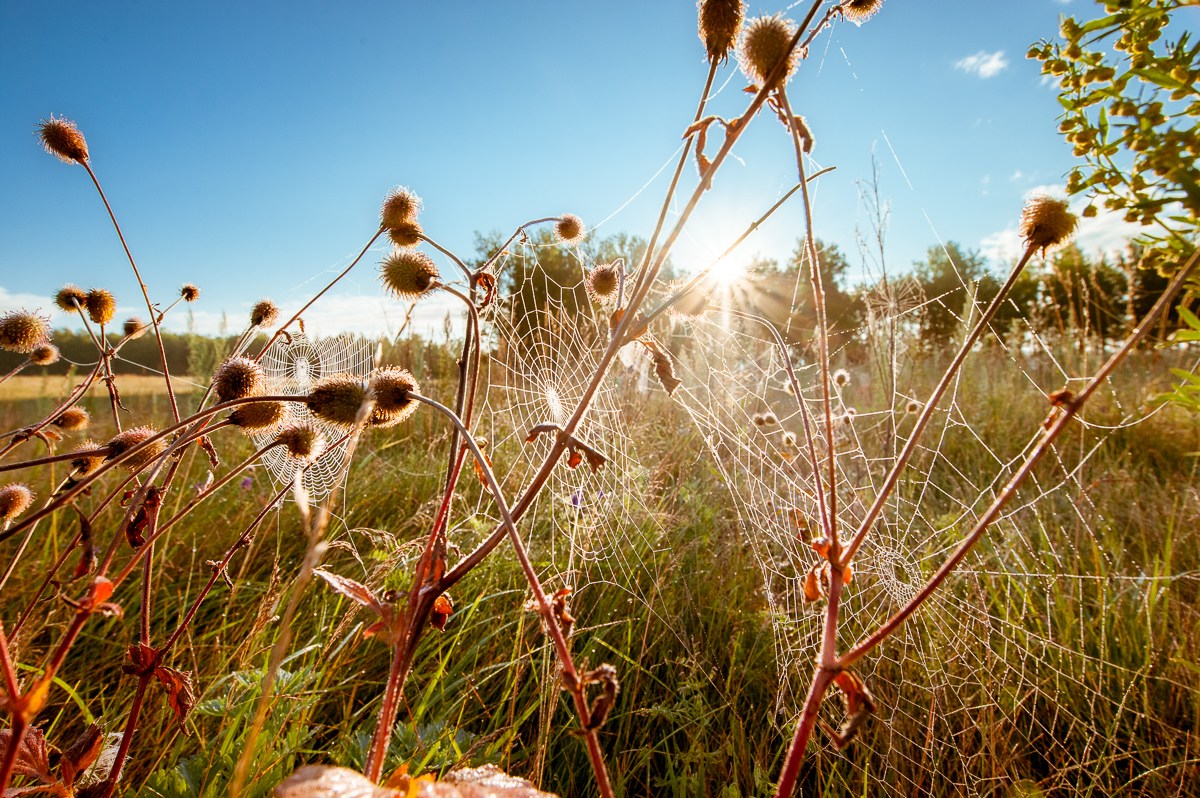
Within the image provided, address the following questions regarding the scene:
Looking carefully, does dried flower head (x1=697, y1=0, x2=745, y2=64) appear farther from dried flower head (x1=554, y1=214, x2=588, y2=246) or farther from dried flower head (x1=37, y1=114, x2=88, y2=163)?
dried flower head (x1=37, y1=114, x2=88, y2=163)

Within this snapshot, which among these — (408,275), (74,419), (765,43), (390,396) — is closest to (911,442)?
(765,43)

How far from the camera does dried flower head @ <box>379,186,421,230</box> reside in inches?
37.9

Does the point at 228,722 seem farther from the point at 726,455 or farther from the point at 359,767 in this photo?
the point at 726,455

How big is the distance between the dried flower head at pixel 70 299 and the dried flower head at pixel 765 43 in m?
1.37

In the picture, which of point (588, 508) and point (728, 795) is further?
point (588, 508)

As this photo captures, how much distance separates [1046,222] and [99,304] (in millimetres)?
1729

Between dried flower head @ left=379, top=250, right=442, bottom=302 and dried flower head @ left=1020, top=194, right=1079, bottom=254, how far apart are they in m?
0.79

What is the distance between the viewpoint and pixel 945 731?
4.53 ft

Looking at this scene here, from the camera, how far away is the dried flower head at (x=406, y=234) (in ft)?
3.11

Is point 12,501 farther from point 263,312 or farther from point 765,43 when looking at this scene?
point 765,43

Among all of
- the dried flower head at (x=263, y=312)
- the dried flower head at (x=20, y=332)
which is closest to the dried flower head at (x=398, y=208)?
the dried flower head at (x=263, y=312)

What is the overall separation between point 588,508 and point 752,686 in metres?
0.74

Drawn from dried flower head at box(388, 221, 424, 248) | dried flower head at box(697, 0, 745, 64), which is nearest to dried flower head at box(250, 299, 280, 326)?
dried flower head at box(388, 221, 424, 248)

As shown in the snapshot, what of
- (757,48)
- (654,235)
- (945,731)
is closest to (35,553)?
(654,235)
